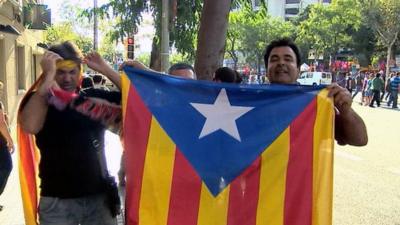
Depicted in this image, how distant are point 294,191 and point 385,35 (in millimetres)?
33427

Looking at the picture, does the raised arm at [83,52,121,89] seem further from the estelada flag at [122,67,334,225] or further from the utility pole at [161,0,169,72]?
the utility pole at [161,0,169,72]

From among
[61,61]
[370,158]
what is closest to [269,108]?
[61,61]

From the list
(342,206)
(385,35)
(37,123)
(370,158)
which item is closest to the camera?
(37,123)

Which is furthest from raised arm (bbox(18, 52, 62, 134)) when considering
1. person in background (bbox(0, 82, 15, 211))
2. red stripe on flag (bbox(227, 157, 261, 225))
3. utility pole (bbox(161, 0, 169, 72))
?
utility pole (bbox(161, 0, 169, 72))

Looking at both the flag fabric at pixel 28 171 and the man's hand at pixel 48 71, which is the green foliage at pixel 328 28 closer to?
the flag fabric at pixel 28 171

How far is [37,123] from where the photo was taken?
Result: 3047 millimetres

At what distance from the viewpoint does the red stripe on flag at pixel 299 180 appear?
3264 millimetres

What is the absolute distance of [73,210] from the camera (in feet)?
10.2

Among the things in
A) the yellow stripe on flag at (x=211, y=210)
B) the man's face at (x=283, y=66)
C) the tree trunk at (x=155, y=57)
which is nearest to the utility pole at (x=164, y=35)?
the tree trunk at (x=155, y=57)

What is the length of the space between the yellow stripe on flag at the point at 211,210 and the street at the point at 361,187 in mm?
965

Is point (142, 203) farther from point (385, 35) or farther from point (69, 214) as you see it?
point (385, 35)

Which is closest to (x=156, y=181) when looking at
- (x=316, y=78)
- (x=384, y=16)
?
(x=384, y=16)

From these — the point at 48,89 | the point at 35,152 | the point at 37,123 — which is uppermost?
the point at 48,89

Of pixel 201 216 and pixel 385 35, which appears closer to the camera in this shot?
pixel 201 216
